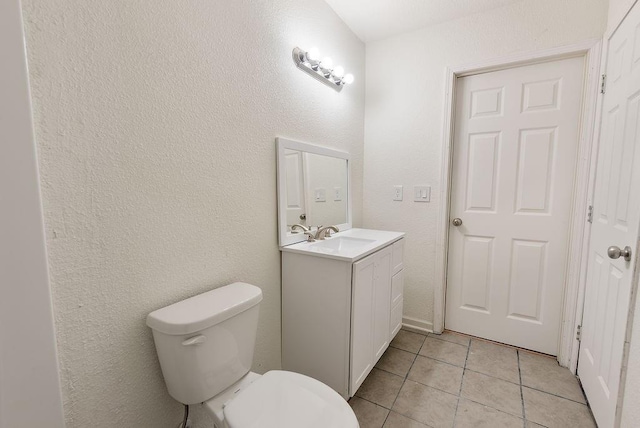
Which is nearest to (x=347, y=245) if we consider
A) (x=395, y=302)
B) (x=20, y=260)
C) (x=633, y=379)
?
(x=395, y=302)

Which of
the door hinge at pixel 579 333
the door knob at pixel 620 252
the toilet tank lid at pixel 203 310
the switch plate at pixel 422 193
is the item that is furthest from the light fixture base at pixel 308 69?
the door hinge at pixel 579 333

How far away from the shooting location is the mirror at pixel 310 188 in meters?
1.57

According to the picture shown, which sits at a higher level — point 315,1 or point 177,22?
point 315,1

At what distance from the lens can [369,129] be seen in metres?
2.40

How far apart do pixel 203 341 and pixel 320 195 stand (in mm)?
1165

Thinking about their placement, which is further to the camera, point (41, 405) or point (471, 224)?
point (471, 224)

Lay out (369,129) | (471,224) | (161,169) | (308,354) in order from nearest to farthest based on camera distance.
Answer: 1. (161,169)
2. (308,354)
3. (471,224)
4. (369,129)

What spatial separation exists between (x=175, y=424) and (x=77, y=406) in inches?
15.9

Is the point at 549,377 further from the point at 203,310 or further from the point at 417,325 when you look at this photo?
the point at 203,310

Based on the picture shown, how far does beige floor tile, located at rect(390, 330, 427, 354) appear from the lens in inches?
81.1

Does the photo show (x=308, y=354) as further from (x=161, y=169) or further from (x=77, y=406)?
(x=161, y=169)

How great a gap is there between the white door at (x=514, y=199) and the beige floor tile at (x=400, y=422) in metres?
1.04

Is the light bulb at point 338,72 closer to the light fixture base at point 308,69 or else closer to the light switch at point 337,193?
the light fixture base at point 308,69

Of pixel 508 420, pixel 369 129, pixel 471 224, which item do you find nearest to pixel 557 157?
pixel 471 224
